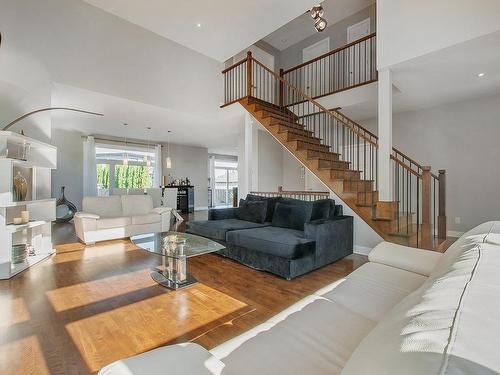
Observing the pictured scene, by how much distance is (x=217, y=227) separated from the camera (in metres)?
3.76

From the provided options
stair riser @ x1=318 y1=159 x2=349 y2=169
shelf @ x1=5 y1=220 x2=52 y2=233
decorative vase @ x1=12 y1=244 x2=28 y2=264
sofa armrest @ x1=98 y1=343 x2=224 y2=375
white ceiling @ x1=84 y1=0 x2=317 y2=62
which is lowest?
decorative vase @ x1=12 y1=244 x2=28 y2=264

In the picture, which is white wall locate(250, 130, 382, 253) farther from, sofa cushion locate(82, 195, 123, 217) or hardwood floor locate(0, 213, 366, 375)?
hardwood floor locate(0, 213, 366, 375)

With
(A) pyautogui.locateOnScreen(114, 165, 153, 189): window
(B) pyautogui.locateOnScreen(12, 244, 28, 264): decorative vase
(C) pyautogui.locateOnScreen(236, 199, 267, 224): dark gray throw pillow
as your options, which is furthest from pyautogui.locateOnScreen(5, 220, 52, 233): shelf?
(A) pyautogui.locateOnScreen(114, 165, 153, 189): window

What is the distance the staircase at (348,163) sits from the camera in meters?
3.62

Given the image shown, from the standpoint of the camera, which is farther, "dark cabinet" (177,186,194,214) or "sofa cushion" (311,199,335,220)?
"dark cabinet" (177,186,194,214)

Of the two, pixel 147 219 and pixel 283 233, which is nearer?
pixel 283 233

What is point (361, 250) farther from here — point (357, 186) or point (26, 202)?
point (26, 202)

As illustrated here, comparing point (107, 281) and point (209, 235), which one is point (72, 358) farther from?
point (209, 235)

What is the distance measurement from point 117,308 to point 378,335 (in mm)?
2251

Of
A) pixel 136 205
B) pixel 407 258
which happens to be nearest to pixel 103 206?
pixel 136 205

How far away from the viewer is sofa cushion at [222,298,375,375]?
841 millimetres

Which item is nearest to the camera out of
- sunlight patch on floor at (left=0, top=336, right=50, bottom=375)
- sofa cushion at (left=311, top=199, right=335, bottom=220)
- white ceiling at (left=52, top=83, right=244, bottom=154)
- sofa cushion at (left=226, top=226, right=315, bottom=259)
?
sunlight patch on floor at (left=0, top=336, right=50, bottom=375)

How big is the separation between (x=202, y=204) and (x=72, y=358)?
8817 mm

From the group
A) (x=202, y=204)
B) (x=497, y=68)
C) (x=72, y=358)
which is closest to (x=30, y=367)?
(x=72, y=358)
